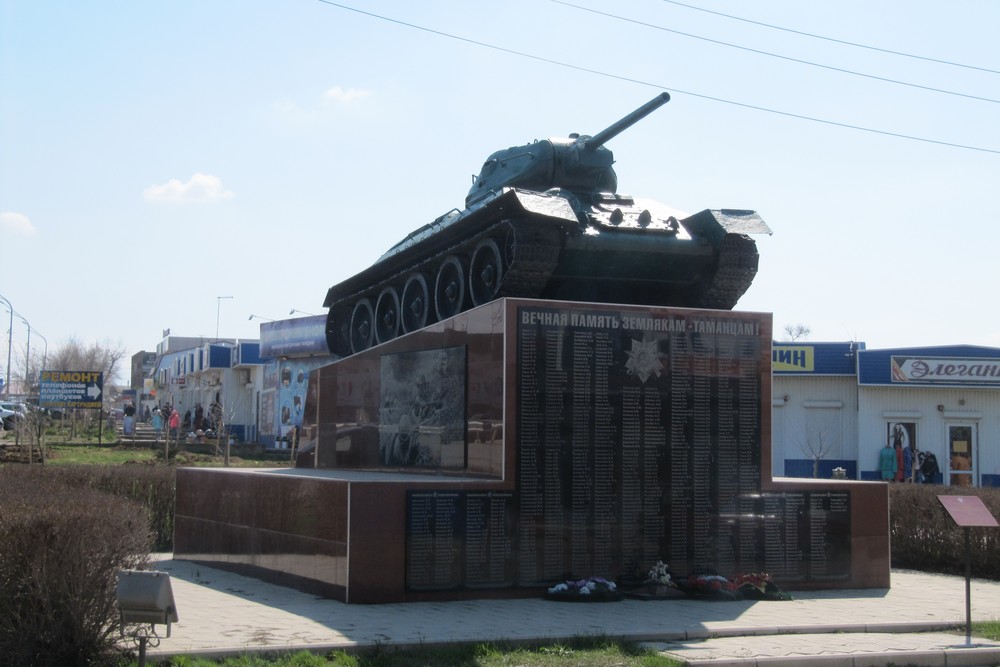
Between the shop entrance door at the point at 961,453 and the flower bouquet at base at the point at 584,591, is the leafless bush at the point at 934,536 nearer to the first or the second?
the flower bouquet at base at the point at 584,591

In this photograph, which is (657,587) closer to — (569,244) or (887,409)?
(569,244)

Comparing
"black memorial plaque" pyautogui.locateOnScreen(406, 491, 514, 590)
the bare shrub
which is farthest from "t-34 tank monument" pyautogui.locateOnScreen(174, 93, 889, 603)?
the bare shrub

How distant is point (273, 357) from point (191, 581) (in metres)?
30.5

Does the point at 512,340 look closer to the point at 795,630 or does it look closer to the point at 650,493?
the point at 650,493

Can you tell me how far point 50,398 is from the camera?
39.9 meters

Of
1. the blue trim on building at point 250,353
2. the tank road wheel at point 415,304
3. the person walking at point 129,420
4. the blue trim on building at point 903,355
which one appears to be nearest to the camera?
the tank road wheel at point 415,304

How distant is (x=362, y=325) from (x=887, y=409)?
57.9ft

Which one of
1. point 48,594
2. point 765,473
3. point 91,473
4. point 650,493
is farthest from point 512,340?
point 91,473

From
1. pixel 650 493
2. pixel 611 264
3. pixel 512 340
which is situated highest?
pixel 611 264

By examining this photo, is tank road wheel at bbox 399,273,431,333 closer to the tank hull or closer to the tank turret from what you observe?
the tank hull

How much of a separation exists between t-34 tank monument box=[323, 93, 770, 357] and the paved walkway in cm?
406

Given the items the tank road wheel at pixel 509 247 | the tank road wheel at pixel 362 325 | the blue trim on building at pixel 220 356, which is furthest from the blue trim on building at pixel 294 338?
the tank road wheel at pixel 509 247

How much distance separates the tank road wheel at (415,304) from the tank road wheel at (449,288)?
42cm

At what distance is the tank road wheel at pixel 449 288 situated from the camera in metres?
15.1
